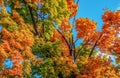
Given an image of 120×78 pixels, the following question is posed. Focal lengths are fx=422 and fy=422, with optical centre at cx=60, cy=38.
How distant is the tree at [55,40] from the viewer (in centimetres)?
2922

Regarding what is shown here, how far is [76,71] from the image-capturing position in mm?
34188

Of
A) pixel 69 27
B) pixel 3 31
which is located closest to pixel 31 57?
pixel 3 31

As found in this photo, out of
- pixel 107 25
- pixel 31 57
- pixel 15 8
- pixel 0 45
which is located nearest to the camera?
pixel 0 45

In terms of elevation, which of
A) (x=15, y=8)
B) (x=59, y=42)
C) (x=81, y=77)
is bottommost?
(x=81, y=77)

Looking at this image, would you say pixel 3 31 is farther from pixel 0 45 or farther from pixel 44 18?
pixel 44 18

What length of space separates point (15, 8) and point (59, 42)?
4.41 metres

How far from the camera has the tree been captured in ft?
95.9

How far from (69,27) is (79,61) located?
350 cm

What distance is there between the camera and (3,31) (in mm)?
29250

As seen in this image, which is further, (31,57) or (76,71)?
(76,71)

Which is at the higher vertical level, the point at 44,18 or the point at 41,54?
the point at 44,18

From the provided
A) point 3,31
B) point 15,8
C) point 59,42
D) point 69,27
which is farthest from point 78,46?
point 3,31

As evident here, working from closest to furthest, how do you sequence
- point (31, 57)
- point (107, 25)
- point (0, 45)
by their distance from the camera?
1. point (0, 45)
2. point (31, 57)
3. point (107, 25)

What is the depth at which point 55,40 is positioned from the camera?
35656 mm
